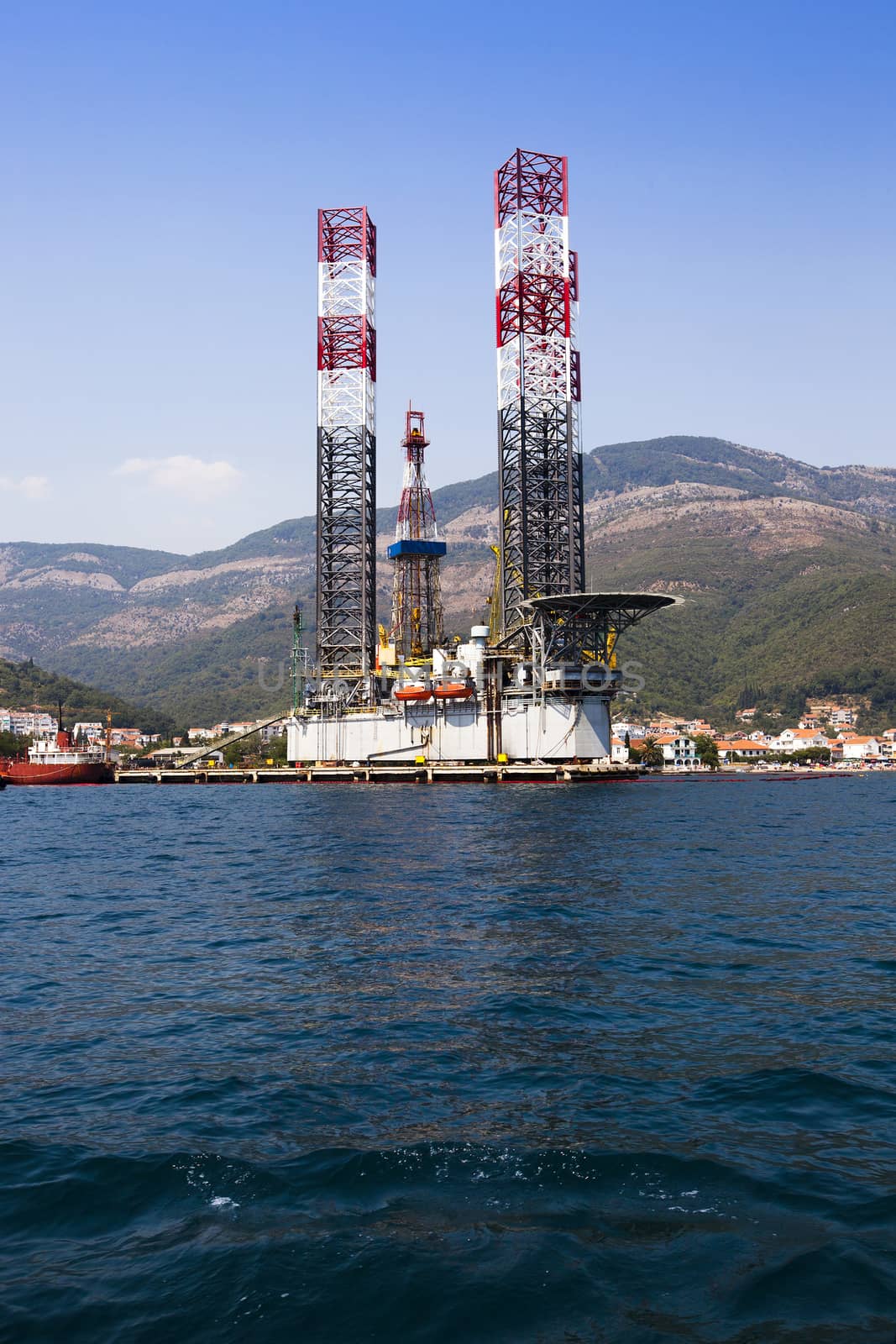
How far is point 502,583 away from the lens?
114 m

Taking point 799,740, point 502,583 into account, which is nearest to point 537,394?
point 502,583

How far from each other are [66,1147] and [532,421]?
10294 cm

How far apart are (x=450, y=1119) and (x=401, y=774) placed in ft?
326

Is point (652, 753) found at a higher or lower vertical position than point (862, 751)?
higher

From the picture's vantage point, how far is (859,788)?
106 meters

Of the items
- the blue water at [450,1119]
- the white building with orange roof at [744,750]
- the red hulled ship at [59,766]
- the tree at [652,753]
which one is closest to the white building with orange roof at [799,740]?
the white building with orange roof at [744,750]

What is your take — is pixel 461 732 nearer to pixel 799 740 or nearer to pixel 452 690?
pixel 452 690

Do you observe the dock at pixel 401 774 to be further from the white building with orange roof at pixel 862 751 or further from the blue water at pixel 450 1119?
the white building with orange roof at pixel 862 751

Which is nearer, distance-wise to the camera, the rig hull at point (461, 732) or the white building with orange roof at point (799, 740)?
the rig hull at point (461, 732)

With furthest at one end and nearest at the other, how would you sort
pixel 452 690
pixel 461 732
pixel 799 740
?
pixel 799 740, pixel 461 732, pixel 452 690

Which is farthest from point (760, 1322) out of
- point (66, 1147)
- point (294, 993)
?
point (294, 993)

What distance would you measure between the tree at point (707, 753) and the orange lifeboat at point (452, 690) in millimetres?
62275

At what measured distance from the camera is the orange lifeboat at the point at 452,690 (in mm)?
108500

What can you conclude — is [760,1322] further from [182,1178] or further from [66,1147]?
[66,1147]
